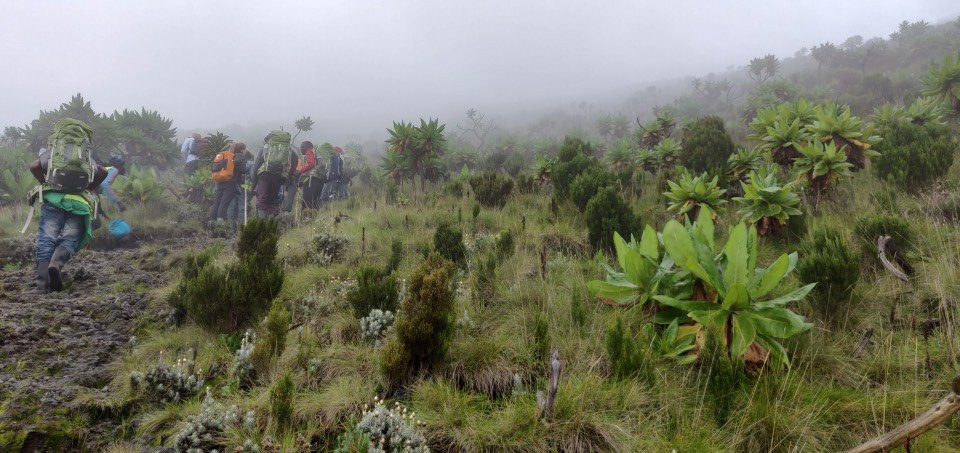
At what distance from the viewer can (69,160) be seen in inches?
217

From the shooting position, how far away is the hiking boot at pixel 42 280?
484cm

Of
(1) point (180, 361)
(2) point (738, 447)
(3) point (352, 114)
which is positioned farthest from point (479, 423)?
(3) point (352, 114)

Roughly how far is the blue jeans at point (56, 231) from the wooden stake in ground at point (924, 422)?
756 centimetres

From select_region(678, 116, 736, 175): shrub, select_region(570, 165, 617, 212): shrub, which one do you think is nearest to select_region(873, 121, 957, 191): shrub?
select_region(678, 116, 736, 175): shrub

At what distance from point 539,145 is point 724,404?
47.0 ft

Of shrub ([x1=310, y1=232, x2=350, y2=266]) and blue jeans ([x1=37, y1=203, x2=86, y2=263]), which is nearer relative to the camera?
blue jeans ([x1=37, y1=203, x2=86, y2=263])

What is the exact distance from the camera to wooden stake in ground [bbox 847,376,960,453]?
1.14 meters

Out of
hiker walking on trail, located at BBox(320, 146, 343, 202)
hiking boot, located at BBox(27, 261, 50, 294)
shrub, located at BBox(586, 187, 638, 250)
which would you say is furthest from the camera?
hiker walking on trail, located at BBox(320, 146, 343, 202)

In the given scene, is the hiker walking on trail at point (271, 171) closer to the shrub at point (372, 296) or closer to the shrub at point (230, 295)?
the shrub at point (230, 295)

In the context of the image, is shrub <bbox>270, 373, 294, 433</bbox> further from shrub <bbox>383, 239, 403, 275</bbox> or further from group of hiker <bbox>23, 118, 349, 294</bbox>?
group of hiker <bbox>23, 118, 349, 294</bbox>

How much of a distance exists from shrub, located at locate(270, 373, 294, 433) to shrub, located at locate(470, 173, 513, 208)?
627cm

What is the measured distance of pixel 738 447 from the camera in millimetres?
1807

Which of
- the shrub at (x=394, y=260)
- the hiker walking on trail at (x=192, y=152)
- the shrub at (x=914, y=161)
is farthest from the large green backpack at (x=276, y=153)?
the shrub at (x=914, y=161)

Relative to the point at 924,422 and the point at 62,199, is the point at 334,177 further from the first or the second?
the point at 924,422
